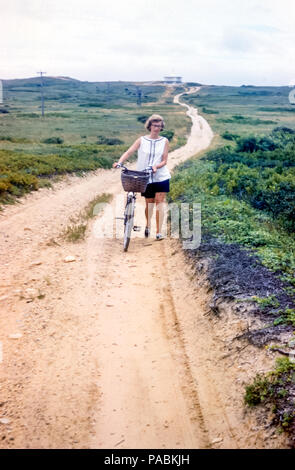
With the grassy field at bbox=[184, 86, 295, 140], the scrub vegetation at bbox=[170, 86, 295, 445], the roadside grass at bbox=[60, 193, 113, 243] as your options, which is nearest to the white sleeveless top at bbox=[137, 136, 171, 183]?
the scrub vegetation at bbox=[170, 86, 295, 445]

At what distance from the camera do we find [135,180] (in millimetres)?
7262

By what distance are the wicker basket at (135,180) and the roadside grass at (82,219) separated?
1.81 meters

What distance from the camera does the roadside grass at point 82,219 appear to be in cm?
862

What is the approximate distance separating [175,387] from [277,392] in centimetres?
99

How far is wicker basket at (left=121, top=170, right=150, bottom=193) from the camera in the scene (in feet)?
A: 23.8

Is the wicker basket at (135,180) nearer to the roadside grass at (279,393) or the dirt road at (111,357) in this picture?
the dirt road at (111,357)

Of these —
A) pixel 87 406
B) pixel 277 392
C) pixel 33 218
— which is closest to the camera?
pixel 277 392

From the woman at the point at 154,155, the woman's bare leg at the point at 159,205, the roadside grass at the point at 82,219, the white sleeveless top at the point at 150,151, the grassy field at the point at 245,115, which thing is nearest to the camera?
the woman at the point at 154,155

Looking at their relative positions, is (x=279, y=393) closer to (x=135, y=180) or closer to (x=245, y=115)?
(x=135, y=180)

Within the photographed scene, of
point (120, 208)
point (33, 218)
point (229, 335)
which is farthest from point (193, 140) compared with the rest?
point (229, 335)

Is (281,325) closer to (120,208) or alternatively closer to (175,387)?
(175,387)

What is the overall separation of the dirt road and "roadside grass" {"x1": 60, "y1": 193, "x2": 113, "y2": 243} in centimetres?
62

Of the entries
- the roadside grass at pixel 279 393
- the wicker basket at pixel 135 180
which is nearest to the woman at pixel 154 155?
the wicker basket at pixel 135 180

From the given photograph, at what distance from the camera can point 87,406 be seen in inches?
149
